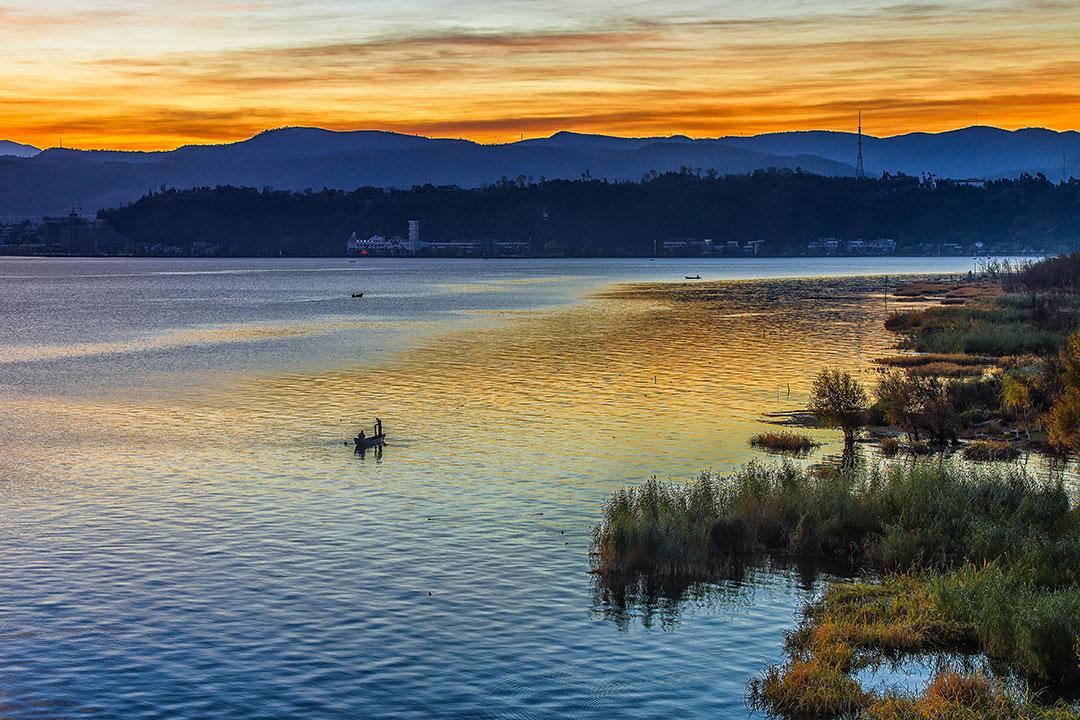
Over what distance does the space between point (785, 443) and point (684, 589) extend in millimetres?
18480

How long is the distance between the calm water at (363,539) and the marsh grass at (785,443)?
→ 95 centimetres

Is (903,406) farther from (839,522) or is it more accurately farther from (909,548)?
(909,548)

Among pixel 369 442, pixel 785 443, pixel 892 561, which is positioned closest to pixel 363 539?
pixel 892 561

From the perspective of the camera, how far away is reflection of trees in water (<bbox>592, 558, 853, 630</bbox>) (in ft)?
85.9

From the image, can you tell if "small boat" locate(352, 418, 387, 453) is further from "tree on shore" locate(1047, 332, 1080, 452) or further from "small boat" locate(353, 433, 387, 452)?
"tree on shore" locate(1047, 332, 1080, 452)

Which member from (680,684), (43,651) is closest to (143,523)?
(43,651)

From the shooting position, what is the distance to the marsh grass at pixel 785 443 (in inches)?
1754

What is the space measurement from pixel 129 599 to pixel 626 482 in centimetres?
1706

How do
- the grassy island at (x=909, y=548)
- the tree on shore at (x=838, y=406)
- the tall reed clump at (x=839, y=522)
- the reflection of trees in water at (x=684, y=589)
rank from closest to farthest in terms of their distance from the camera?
the grassy island at (x=909, y=548) → the reflection of trees in water at (x=684, y=589) → the tall reed clump at (x=839, y=522) → the tree on shore at (x=838, y=406)

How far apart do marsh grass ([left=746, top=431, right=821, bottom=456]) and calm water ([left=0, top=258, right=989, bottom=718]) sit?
95 cm

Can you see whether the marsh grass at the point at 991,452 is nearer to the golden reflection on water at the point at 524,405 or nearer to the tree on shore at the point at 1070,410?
the tree on shore at the point at 1070,410

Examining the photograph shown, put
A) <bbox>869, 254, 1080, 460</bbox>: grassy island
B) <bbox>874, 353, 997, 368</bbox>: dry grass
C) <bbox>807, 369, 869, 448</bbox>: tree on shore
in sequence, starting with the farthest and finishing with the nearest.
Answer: <bbox>874, 353, 997, 368</bbox>: dry grass
<bbox>807, 369, 869, 448</bbox>: tree on shore
<bbox>869, 254, 1080, 460</bbox>: grassy island

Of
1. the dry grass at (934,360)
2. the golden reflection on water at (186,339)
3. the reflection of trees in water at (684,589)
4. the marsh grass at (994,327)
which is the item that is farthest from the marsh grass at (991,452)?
the golden reflection on water at (186,339)

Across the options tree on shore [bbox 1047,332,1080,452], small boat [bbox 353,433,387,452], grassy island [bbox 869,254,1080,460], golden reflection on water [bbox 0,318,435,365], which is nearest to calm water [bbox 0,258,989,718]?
small boat [bbox 353,433,387,452]
